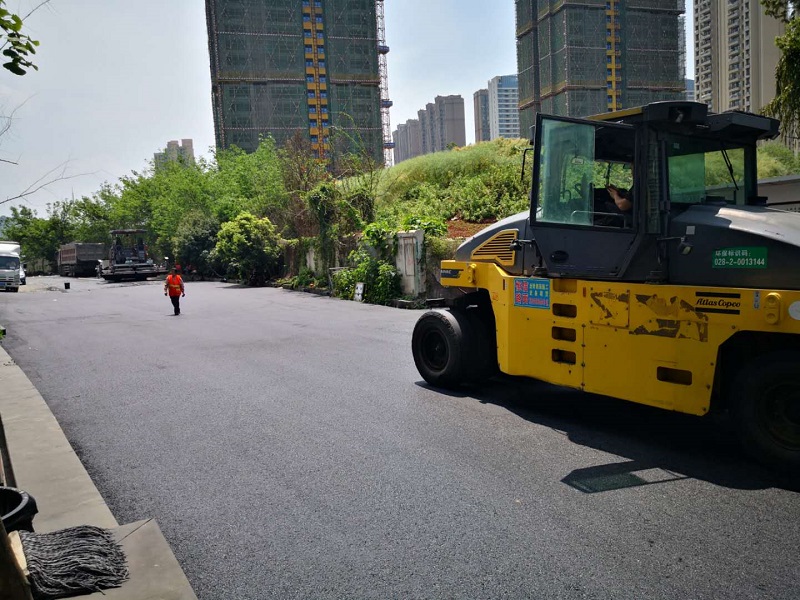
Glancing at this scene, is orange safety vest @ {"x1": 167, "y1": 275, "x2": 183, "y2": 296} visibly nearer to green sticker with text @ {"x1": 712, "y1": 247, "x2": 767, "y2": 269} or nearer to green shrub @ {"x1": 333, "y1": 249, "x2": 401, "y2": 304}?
green shrub @ {"x1": 333, "y1": 249, "x2": 401, "y2": 304}

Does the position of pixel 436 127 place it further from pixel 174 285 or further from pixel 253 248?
pixel 174 285

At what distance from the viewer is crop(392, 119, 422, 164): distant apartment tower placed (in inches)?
6245

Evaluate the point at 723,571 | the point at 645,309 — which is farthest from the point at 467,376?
the point at 723,571

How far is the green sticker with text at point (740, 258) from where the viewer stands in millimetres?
4945

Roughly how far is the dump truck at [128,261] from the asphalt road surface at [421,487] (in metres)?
33.7

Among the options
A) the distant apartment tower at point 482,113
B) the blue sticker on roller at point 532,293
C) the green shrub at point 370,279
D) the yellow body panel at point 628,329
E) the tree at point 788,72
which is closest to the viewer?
the yellow body panel at point 628,329

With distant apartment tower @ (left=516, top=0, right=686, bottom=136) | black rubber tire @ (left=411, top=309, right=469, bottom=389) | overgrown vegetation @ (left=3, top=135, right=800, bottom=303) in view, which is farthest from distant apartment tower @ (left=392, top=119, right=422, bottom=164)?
black rubber tire @ (left=411, top=309, right=469, bottom=389)

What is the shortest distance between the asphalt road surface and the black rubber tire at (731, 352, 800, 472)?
0.62ft

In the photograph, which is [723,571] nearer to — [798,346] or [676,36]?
[798,346]

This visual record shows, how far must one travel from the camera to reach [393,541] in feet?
13.0

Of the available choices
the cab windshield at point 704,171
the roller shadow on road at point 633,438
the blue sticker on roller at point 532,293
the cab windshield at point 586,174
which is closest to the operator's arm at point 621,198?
the cab windshield at point 586,174

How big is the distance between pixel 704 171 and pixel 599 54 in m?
81.3

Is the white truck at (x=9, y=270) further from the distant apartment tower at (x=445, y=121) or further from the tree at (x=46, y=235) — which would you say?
the distant apartment tower at (x=445, y=121)

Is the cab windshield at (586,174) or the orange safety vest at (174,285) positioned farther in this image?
the orange safety vest at (174,285)
